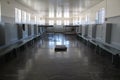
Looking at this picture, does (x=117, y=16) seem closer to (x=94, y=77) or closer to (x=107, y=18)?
(x=107, y=18)

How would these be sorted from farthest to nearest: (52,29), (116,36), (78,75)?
1. (52,29)
2. (116,36)
3. (78,75)

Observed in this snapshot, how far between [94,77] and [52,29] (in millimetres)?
18947

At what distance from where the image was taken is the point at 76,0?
836cm

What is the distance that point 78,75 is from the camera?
370 centimetres

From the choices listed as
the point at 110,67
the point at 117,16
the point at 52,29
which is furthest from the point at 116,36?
the point at 52,29

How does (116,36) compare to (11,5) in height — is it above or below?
below

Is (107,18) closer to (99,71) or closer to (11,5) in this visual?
(99,71)

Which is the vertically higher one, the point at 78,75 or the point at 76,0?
the point at 76,0

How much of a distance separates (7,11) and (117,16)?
5.31 m

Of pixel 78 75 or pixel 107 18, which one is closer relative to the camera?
pixel 78 75

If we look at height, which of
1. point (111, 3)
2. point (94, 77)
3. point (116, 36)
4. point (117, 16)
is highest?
point (111, 3)

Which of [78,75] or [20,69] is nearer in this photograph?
[78,75]

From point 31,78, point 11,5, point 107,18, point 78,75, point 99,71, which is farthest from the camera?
point 11,5

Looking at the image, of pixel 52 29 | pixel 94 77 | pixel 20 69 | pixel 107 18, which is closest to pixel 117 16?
pixel 107 18
